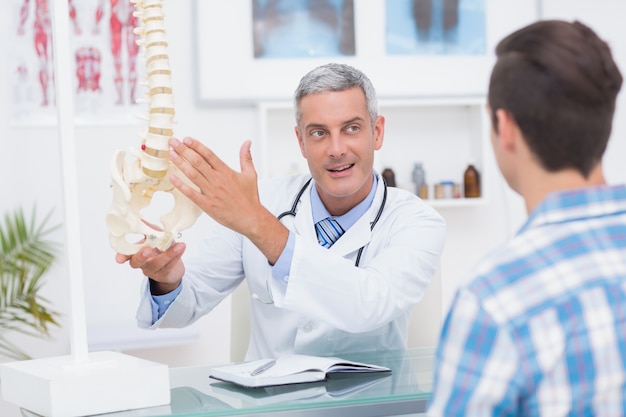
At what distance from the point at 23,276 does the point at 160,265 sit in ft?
4.74

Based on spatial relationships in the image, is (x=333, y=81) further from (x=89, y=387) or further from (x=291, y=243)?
(x=89, y=387)

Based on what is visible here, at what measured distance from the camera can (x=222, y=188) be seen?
5.41ft

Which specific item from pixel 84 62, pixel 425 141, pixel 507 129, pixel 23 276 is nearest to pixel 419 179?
pixel 425 141

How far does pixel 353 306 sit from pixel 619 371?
92cm

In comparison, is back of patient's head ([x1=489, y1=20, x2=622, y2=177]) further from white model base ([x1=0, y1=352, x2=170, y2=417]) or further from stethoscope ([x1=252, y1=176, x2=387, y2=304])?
stethoscope ([x1=252, y1=176, x2=387, y2=304])

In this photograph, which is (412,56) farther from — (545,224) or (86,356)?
(545,224)

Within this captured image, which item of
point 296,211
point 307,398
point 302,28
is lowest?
point 307,398

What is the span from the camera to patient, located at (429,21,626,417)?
0.95m

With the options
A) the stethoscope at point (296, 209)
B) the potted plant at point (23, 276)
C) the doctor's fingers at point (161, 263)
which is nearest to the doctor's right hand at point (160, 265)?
the doctor's fingers at point (161, 263)

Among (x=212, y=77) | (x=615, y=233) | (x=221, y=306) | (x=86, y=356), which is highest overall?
(x=212, y=77)

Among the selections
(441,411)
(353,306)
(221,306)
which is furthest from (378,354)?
(221,306)

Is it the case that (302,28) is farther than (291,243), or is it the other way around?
(302,28)

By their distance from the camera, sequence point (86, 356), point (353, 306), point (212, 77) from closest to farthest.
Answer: point (86, 356) → point (353, 306) → point (212, 77)

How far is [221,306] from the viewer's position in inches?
139
